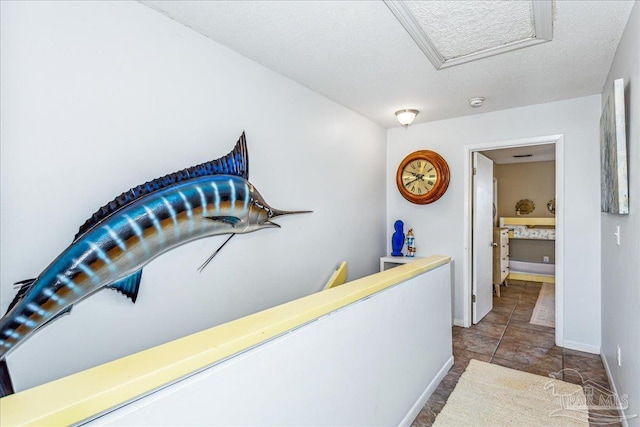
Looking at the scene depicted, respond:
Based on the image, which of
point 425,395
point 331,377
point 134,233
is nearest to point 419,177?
point 425,395

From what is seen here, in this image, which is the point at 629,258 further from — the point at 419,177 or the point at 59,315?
the point at 59,315

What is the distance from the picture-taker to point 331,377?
1327mm

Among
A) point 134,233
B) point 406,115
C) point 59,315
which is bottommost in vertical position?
point 59,315

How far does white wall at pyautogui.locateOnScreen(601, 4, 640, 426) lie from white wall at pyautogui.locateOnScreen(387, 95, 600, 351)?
0.69 m

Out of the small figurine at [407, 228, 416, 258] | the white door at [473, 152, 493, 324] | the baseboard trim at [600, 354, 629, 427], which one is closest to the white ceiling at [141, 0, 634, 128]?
the white door at [473, 152, 493, 324]

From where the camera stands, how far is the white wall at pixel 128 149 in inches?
52.6

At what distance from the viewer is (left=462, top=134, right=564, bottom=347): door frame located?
310 centimetres

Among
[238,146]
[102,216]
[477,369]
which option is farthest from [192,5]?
[477,369]

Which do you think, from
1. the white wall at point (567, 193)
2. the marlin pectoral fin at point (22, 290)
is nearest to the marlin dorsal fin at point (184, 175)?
the marlin pectoral fin at point (22, 290)

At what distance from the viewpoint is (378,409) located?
1.66m

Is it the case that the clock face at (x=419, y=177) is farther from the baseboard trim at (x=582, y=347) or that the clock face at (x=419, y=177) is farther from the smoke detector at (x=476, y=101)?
the baseboard trim at (x=582, y=347)

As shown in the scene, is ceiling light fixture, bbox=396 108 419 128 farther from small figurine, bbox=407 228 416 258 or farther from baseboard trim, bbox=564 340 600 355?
baseboard trim, bbox=564 340 600 355

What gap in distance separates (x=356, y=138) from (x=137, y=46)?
88.2 inches

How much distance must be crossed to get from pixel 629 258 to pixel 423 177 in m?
2.13
